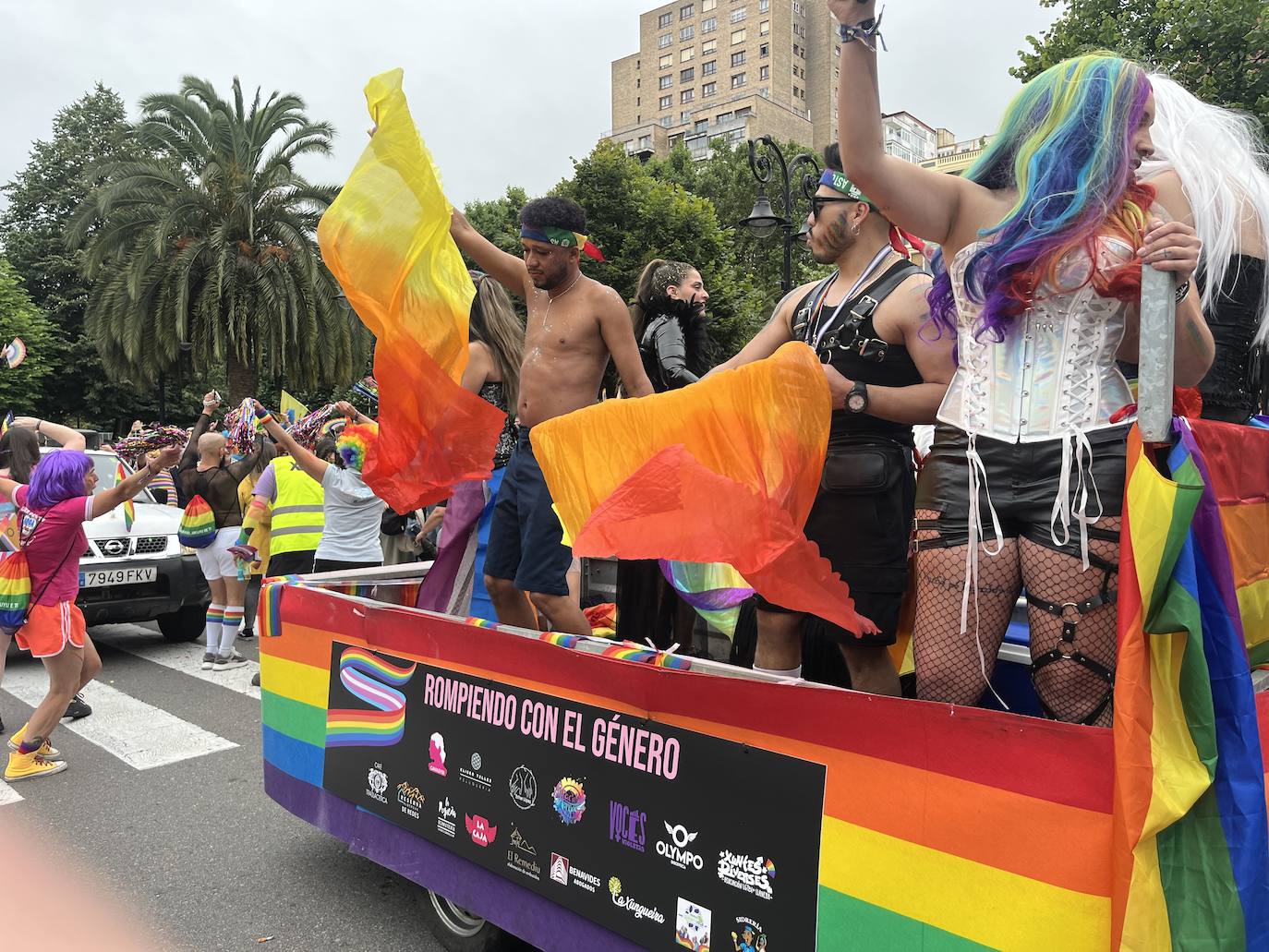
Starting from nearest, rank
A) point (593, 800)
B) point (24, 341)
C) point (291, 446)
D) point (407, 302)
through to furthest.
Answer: point (593, 800)
point (407, 302)
point (291, 446)
point (24, 341)

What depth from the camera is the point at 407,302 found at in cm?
321

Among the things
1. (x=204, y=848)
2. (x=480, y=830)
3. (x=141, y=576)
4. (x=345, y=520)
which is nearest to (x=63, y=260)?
(x=141, y=576)

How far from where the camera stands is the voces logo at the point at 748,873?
1.84 m

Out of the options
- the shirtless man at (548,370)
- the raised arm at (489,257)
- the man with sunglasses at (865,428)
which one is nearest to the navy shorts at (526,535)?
the shirtless man at (548,370)

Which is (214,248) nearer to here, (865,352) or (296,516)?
(296,516)

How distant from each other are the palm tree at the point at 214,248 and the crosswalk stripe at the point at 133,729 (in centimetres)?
1596

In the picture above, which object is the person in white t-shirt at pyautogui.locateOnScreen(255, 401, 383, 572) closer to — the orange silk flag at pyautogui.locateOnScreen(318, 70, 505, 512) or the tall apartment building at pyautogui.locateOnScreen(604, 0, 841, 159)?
the orange silk flag at pyautogui.locateOnScreen(318, 70, 505, 512)

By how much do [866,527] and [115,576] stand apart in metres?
7.05

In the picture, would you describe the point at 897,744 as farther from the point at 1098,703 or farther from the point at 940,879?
the point at 1098,703

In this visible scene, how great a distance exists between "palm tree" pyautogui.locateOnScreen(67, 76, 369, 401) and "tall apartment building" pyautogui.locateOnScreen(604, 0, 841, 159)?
6206 cm

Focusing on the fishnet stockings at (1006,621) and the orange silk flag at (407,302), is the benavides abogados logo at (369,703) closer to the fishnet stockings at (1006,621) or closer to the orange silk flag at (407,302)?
the orange silk flag at (407,302)

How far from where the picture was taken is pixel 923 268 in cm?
255

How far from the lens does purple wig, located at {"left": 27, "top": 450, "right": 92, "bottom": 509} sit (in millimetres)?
5066

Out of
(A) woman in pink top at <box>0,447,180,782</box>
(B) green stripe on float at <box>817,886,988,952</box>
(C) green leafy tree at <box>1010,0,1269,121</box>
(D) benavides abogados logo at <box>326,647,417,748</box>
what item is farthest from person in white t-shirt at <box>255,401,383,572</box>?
(C) green leafy tree at <box>1010,0,1269,121</box>
